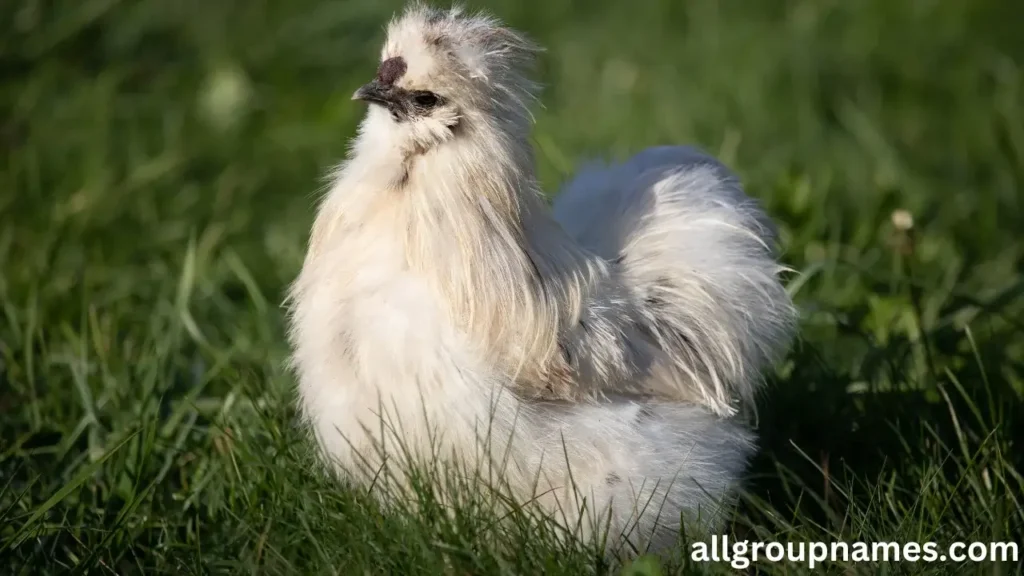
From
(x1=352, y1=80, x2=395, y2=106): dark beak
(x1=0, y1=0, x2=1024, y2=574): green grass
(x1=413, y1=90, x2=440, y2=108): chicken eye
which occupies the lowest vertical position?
(x1=0, y1=0, x2=1024, y2=574): green grass

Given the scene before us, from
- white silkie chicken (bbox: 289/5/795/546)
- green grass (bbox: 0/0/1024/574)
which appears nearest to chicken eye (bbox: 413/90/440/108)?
white silkie chicken (bbox: 289/5/795/546)

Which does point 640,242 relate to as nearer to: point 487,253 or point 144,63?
point 487,253

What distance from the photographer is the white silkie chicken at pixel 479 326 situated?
283cm

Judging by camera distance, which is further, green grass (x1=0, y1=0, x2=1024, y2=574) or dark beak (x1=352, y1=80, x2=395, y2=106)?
green grass (x1=0, y1=0, x2=1024, y2=574)

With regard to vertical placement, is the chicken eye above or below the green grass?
above

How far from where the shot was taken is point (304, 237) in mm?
5277

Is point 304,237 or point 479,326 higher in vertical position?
point 479,326

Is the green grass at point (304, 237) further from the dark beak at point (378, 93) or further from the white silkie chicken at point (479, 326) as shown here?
the dark beak at point (378, 93)

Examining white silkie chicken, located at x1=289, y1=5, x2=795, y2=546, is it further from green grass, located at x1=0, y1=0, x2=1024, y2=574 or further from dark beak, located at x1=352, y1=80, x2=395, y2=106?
green grass, located at x1=0, y1=0, x2=1024, y2=574

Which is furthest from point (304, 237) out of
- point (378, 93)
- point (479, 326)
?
point (479, 326)

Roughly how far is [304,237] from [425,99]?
2.47 meters

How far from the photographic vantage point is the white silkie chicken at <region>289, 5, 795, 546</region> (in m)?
2.83

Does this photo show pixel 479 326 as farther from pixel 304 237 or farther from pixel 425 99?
pixel 304 237

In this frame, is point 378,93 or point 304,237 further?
point 304,237
